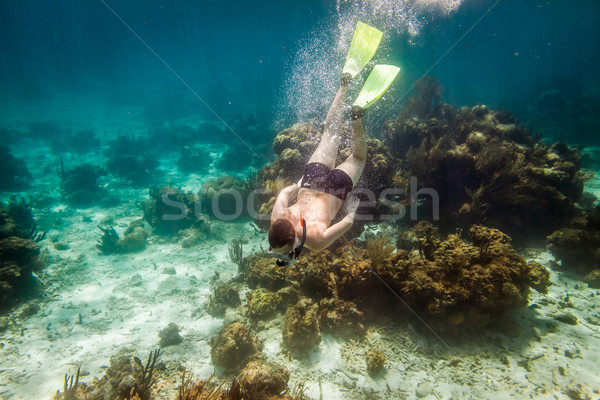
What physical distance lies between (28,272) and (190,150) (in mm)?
12901

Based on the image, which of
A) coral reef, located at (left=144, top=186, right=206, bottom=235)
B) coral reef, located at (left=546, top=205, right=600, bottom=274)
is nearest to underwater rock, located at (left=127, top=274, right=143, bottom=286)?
coral reef, located at (left=144, top=186, right=206, bottom=235)

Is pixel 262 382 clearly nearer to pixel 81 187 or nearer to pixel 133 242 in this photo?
pixel 133 242

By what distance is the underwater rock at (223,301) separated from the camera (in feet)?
18.2

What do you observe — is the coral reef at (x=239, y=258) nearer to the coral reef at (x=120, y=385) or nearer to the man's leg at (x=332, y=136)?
the coral reef at (x=120, y=385)

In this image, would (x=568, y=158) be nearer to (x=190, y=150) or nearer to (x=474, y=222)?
(x=474, y=222)

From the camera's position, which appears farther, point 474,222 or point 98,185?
point 98,185

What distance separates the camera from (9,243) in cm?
664

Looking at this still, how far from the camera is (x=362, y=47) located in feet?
25.1

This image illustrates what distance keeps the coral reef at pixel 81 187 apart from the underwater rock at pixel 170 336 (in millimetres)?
11517

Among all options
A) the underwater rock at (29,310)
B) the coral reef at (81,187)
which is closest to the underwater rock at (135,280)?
the underwater rock at (29,310)

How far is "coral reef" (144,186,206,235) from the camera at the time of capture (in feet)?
33.1

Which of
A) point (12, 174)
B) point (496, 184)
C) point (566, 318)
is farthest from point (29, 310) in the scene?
point (12, 174)

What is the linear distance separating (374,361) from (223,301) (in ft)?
11.5

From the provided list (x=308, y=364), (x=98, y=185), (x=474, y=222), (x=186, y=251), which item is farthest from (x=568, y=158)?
(x=98, y=185)
